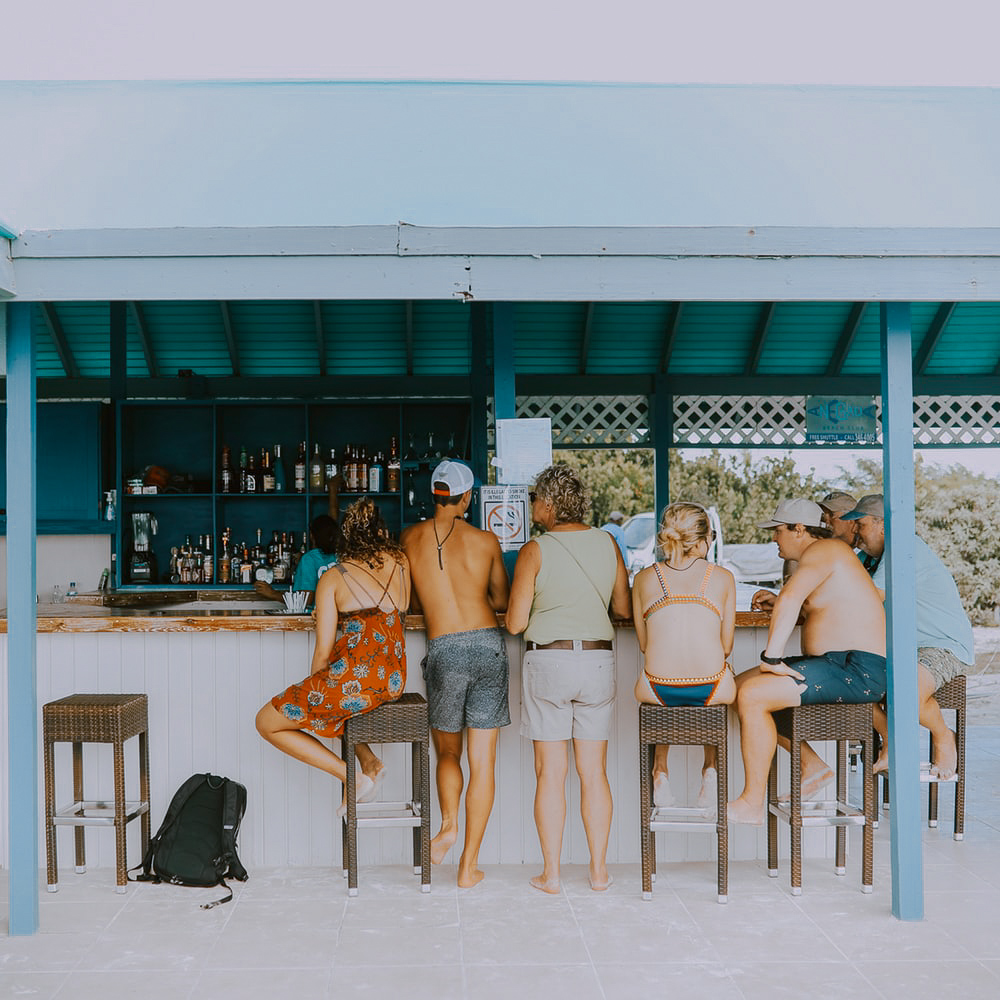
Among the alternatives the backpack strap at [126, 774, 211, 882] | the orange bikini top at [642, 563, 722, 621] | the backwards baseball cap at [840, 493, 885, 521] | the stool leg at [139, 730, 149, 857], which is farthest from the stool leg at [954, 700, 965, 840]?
the stool leg at [139, 730, 149, 857]

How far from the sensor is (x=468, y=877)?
4.09 meters

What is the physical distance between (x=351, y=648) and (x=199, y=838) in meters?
1.01

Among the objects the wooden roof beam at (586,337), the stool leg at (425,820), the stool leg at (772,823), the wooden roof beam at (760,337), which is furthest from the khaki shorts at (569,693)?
the wooden roof beam at (760,337)

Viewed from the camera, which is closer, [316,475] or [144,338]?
[316,475]

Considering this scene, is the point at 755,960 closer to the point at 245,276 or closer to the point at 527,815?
the point at 527,815

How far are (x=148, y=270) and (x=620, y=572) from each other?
2067mm

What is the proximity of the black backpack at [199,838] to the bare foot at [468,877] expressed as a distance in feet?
2.78

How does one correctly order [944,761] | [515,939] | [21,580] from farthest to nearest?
[944,761], [21,580], [515,939]

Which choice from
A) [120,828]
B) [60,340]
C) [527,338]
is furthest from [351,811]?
[60,340]

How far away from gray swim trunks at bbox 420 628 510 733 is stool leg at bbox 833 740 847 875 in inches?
53.9

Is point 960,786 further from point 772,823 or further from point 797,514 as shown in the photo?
point 797,514

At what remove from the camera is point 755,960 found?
11.1ft

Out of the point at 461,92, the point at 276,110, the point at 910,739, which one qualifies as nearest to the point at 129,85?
the point at 276,110

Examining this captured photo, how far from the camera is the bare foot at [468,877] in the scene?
4074 mm
